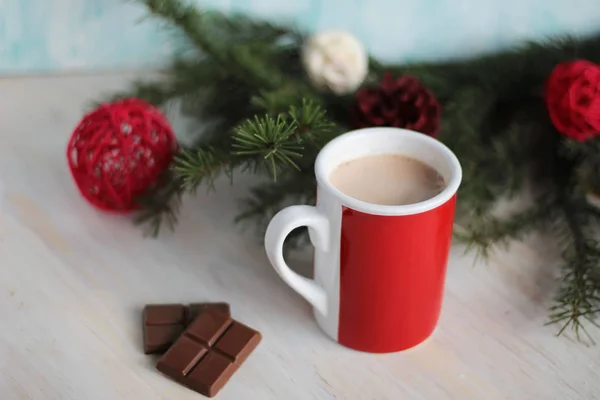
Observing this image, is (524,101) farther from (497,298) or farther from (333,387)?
Result: (333,387)

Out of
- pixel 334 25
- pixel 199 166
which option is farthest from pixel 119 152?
pixel 334 25

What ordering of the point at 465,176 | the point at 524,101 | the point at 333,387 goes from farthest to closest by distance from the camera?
the point at 524,101 → the point at 465,176 → the point at 333,387

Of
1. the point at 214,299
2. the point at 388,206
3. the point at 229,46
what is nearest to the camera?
the point at 388,206

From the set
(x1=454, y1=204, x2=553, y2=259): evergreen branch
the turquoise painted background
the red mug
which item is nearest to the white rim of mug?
the red mug

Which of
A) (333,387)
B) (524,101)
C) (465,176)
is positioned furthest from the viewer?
(524,101)

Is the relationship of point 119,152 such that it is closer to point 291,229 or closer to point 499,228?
point 291,229

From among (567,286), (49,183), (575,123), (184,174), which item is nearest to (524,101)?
(575,123)
